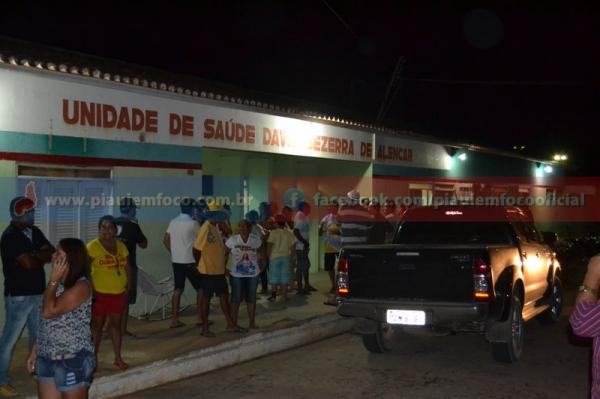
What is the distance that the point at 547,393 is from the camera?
6328mm

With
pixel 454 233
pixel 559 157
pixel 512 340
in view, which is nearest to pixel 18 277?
pixel 512 340

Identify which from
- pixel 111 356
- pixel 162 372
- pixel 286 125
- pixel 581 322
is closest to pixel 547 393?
pixel 581 322

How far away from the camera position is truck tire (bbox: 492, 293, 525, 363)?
725 cm

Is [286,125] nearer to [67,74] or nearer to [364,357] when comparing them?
[67,74]

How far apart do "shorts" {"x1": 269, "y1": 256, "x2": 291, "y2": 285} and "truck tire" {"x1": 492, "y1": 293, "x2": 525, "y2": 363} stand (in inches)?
172

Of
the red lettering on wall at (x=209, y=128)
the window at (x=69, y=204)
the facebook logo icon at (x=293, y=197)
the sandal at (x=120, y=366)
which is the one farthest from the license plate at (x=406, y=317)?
the facebook logo icon at (x=293, y=197)

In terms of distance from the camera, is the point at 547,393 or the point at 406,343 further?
the point at 406,343

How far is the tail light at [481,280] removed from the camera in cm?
685

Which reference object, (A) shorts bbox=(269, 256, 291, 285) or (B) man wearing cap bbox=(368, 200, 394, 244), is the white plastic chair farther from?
(B) man wearing cap bbox=(368, 200, 394, 244)

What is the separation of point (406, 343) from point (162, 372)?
3.34 meters

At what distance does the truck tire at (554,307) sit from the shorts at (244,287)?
4384 millimetres

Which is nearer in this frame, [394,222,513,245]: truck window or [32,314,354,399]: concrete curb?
[32,314,354,399]: concrete curb

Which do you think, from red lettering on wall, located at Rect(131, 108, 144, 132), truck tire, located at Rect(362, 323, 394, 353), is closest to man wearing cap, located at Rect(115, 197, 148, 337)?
red lettering on wall, located at Rect(131, 108, 144, 132)

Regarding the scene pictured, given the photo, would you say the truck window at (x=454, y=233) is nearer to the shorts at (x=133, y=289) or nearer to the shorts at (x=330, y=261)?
the shorts at (x=330, y=261)
